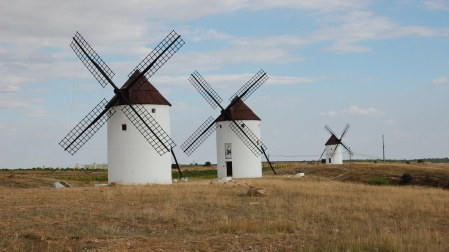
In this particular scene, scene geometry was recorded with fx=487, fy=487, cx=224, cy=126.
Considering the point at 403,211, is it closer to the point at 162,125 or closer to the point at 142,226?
the point at 142,226

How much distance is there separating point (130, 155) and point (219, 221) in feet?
53.6

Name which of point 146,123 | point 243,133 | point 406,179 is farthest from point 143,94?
point 406,179

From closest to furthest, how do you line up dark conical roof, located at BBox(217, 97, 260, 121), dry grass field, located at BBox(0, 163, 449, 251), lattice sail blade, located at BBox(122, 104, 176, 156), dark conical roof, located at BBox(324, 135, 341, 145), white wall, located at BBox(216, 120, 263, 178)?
dry grass field, located at BBox(0, 163, 449, 251) < lattice sail blade, located at BBox(122, 104, 176, 156) < white wall, located at BBox(216, 120, 263, 178) < dark conical roof, located at BBox(217, 97, 260, 121) < dark conical roof, located at BBox(324, 135, 341, 145)

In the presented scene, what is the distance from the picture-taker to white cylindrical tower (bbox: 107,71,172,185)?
30641 millimetres

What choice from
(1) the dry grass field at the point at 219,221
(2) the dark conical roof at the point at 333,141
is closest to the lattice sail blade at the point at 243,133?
(1) the dry grass field at the point at 219,221

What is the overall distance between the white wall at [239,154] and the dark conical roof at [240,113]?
37 cm

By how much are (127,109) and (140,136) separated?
1879mm

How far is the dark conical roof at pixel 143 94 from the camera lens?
3094 cm

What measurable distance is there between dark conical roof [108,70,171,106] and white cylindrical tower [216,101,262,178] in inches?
466

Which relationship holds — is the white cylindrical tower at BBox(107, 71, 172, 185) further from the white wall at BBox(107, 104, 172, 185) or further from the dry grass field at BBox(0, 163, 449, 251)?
the dry grass field at BBox(0, 163, 449, 251)

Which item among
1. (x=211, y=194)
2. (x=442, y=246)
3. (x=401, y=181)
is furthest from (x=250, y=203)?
(x=401, y=181)

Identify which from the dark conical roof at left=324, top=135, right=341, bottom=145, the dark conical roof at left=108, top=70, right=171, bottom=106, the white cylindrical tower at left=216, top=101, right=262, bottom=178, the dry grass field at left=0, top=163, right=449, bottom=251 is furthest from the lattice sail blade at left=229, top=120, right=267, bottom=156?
the dark conical roof at left=324, top=135, right=341, bottom=145

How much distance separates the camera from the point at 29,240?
1285 centimetres

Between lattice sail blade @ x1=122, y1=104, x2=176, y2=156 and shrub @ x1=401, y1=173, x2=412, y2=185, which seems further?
shrub @ x1=401, y1=173, x2=412, y2=185
